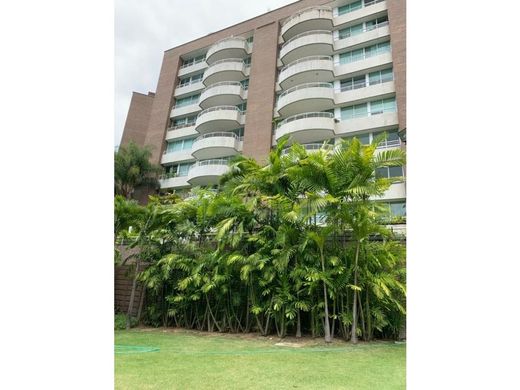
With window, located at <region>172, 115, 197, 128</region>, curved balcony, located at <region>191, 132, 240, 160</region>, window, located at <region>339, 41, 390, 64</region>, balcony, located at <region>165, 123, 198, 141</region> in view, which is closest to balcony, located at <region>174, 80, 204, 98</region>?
window, located at <region>172, 115, 197, 128</region>

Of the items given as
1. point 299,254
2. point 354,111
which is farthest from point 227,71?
point 299,254

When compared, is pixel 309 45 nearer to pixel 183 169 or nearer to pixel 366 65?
pixel 366 65

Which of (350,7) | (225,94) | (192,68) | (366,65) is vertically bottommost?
→ (366,65)

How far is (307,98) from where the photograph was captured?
17328 millimetres

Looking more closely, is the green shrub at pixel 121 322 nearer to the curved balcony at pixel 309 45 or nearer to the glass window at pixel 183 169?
the glass window at pixel 183 169

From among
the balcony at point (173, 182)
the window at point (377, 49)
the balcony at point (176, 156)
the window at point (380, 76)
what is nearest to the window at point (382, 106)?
the window at point (380, 76)

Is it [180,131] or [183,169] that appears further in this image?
[180,131]

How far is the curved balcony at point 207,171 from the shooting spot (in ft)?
64.6

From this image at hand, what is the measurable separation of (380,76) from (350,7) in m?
5.20
